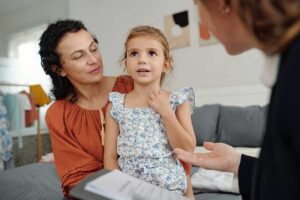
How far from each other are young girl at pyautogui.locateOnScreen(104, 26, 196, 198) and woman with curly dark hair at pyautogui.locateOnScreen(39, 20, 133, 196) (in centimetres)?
12

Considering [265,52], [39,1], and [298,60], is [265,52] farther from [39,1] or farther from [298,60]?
[39,1]

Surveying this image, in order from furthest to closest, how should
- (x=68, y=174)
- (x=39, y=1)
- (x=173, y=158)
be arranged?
(x=39, y=1), (x=68, y=174), (x=173, y=158)

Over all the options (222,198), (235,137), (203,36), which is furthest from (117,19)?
(222,198)

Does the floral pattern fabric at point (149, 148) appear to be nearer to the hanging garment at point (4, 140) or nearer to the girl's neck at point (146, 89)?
the girl's neck at point (146, 89)

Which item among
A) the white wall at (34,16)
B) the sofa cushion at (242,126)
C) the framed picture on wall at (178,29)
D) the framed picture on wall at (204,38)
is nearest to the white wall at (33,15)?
the white wall at (34,16)

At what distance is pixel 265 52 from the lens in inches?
20.3

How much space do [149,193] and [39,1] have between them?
15.0 feet

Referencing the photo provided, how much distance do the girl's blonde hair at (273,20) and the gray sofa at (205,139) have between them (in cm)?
127

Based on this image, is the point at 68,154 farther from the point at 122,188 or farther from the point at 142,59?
the point at 122,188

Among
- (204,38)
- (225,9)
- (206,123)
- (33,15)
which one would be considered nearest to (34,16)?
(33,15)

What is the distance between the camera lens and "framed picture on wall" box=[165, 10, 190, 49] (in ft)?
11.1

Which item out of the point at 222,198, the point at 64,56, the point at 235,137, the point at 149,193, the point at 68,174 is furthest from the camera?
the point at 235,137

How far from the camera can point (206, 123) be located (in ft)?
8.79

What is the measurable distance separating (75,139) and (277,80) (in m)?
1.12
